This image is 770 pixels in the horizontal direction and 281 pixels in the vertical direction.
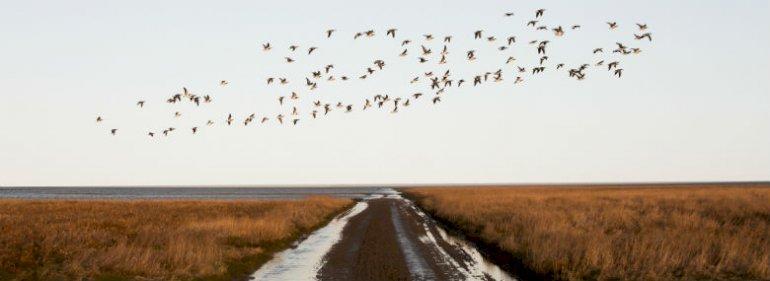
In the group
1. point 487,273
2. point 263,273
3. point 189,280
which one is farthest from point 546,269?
point 189,280

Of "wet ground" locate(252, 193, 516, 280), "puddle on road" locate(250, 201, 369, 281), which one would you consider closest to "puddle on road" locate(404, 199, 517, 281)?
"wet ground" locate(252, 193, 516, 280)

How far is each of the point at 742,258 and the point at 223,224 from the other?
19455 mm

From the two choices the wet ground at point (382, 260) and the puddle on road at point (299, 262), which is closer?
the wet ground at point (382, 260)

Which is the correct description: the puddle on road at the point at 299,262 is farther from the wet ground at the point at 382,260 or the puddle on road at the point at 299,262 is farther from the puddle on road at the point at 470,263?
the puddle on road at the point at 470,263

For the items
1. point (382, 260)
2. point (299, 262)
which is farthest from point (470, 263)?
point (299, 262)

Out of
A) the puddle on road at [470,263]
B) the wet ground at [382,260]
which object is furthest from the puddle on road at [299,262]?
the puddle on road at [470,263]

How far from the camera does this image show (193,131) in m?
20.0

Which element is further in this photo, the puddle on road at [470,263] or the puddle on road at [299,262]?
the puddle on road at [299,262]

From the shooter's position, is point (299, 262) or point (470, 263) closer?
point (470, 263)

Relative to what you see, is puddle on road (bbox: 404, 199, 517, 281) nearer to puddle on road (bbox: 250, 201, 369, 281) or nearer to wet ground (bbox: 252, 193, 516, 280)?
wet ground (bbox: 252, 193, 516, 280)

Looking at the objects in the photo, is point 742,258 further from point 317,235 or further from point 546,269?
point 317,235

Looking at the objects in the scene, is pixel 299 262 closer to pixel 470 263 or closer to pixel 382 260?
pixel 382 260

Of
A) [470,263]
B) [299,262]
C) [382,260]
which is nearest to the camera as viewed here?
[470,263]

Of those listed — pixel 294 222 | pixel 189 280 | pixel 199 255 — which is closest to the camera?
pixel 189 280
